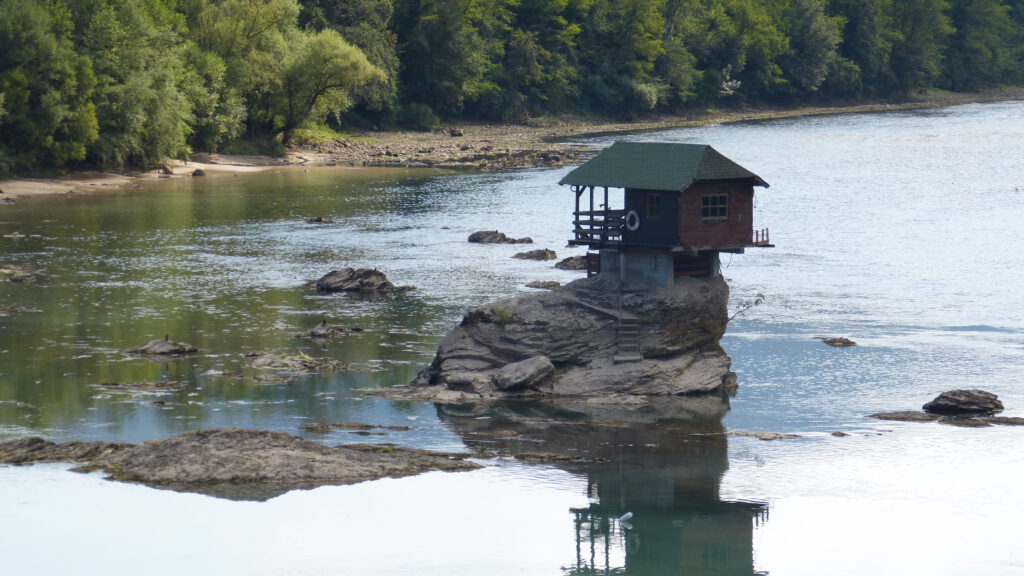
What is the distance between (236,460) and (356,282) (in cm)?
3096

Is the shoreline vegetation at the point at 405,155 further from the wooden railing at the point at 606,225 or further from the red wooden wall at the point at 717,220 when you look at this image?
the red wooden wall at the point at 717,220

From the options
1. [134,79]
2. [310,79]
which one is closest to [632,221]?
[134,79]

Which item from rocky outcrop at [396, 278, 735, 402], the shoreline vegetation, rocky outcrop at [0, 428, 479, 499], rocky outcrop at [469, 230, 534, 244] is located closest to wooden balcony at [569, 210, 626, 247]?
rocky outcrop at [396, 278, 735, 402]

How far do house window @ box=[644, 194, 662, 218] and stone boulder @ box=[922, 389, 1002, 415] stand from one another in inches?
510

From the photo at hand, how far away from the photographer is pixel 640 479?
143ft

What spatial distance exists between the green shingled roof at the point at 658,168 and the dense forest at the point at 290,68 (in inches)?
2282

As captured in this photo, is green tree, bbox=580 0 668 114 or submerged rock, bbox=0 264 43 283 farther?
green tree, bbox=580 0 668 114

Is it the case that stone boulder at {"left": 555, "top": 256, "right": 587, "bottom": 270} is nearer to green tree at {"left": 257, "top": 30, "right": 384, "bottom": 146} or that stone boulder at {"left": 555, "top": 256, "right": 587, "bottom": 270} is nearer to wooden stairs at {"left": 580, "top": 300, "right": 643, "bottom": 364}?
wooden stairs at {"left": 580, "top": 300, "right": 643, "bottom": 364}

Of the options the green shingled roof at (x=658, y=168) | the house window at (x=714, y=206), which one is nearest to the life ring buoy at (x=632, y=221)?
the green shingled roof at (x=658, y=168)

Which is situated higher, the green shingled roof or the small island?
the green shingled roof

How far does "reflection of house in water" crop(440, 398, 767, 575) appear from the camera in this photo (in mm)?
39156

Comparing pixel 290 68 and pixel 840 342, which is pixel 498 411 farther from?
pixel 290 68

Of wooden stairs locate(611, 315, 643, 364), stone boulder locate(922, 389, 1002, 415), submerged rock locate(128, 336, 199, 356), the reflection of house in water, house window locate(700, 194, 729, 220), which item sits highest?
house window locate(700, 194, 729, 220)

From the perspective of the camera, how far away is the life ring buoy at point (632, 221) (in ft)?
180
